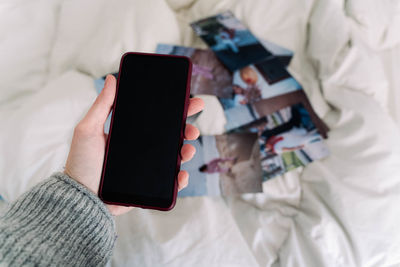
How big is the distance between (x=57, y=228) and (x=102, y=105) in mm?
192

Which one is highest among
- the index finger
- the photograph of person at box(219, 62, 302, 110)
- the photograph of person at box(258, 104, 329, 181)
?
the index finger

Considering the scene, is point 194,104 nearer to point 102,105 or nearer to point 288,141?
point 102,105

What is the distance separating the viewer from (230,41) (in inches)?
30.3

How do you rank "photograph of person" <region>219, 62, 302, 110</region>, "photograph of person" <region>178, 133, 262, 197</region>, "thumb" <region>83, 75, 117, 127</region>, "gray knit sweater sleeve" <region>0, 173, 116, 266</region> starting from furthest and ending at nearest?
"photograph of person" <region>219, 62, 302, 110</region> < "photograph of person" <region>178, 133, 262, 197</region> < "thumb" <region>83, 75, 117, 127</region> < "gray knit sweater sleeve" <region>0, 173, 116, 266</region>

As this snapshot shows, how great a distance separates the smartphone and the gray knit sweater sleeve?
0.16ft

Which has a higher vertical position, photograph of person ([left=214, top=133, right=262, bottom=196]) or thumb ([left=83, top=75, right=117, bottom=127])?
thumb ([left=83, top=75, right=117, bottom=127])

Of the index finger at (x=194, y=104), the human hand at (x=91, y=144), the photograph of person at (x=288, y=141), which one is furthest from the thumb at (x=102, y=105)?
the photograph of person at (x=288, y=141)

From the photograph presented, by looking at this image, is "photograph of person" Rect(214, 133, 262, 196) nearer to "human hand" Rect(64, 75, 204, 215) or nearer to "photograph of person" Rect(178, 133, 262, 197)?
"photograph of person" Rect(178, 133, 262, 197)

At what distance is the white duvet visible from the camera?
0.54 meters

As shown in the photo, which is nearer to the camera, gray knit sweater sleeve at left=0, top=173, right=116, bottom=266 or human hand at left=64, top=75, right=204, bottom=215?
gray knit sweater sleeve at left=0, top=173, right=116, bottom=266

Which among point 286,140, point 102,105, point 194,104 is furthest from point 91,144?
point 286,140

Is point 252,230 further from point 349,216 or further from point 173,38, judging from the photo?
point 173,38

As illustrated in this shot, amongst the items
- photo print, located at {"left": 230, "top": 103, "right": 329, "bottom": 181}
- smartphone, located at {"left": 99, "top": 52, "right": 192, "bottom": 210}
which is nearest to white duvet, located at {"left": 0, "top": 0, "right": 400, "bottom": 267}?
photo print, located at {"left": 230, "top": 103, "right": 329, "bottom": 181}

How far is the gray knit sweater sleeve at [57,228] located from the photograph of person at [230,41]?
47 cm
